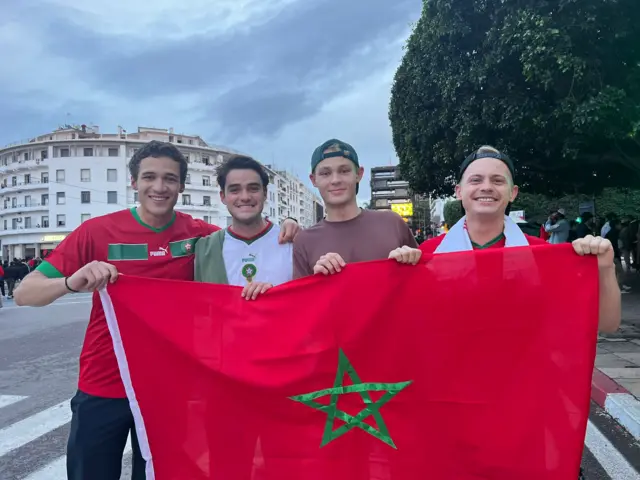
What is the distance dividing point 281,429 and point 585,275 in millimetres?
1624

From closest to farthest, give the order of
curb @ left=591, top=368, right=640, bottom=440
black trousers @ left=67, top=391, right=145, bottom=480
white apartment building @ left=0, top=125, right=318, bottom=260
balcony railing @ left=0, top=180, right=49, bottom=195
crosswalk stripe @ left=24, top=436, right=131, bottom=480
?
black trousers @ left=67, top=391, right=145, bottom=480 → crosswalk stripe @ left=24, top=436, right=131, bottom=480 → curb @ left=591, top=368, right=640, bottom=440 → white apartment building @ left=0, top=125, right=318, bottom=260 → balcony railing @ left=0, top=180, right=49, bottom=195

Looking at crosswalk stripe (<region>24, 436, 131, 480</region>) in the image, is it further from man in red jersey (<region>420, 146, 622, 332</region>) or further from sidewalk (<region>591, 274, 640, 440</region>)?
sidewalk (<region>591, 274, 640, 440</region>)

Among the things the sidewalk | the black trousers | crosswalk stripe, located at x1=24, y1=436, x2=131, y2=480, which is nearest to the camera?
the black trousers

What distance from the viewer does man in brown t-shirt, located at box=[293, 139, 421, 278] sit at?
2.58 meters

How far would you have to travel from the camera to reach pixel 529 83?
32.2 ft

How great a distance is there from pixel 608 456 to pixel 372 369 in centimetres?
237

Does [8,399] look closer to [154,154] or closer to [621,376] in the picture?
[154,154]

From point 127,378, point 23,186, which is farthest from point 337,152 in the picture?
point 23,186

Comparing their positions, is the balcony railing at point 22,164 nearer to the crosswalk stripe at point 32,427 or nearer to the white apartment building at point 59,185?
the white apartment building at point 59,185

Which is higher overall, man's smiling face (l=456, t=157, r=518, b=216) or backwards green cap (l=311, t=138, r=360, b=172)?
backwards green cap (l=311, t=138, r=360, b=172)

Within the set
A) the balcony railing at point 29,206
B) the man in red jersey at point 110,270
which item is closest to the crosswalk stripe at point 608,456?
Result: the man in red jersey at point 110,270

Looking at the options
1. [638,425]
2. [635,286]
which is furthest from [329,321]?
[635,286]

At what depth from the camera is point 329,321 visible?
7.82 feet

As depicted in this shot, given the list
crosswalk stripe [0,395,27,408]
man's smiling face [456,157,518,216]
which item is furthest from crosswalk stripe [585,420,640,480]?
crosswalk stripe [0,395,27,408]
